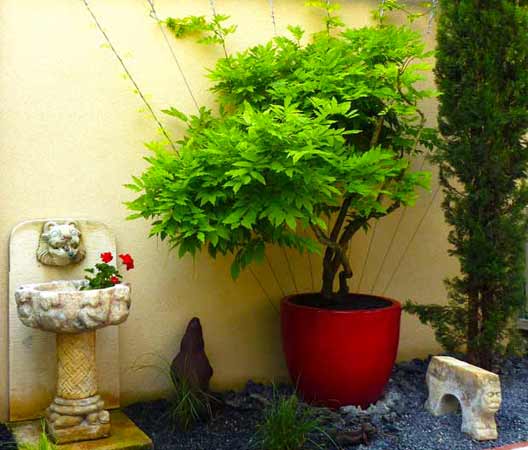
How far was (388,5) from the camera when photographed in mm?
5332

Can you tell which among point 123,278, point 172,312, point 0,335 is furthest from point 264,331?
point 0,335

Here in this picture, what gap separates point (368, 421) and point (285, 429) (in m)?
0.73

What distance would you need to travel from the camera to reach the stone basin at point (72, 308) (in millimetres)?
3930

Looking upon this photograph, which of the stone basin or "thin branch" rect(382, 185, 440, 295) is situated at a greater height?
"thin branch" rect(382, 185, 440, 295)

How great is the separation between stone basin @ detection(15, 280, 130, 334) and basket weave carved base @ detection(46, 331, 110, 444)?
201 mm

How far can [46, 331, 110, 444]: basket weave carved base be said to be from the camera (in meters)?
4.12

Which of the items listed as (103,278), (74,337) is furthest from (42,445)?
(103,278)

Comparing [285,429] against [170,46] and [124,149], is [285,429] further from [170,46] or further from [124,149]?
[170,46]

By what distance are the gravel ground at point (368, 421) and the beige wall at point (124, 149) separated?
12.7 inches

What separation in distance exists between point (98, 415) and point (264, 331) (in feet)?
4.86

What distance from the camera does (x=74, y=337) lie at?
419 cm

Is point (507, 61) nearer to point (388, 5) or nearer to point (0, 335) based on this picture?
point (388, 5)

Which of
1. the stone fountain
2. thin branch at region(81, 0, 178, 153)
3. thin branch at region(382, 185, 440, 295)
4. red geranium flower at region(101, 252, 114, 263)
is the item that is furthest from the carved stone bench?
thin branch at region(81, 0, 178, 153)

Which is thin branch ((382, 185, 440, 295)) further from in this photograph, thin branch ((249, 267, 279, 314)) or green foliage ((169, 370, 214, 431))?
green foliage ((169, 370, 214, 431))
